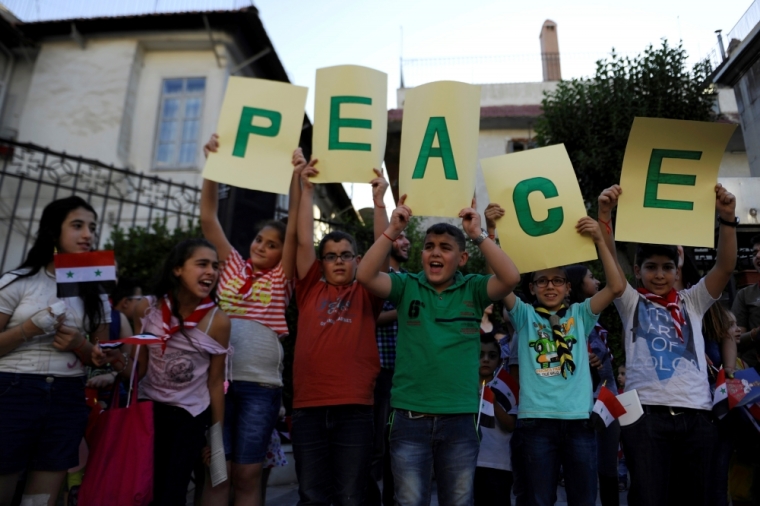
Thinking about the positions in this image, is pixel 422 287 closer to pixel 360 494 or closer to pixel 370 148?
pixel 370 148

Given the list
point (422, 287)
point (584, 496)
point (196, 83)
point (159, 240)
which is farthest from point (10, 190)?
point (584, 496)

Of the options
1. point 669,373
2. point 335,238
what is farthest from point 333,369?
point 669,373

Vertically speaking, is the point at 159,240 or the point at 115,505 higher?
the point at 159,240

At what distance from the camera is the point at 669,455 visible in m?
2.66

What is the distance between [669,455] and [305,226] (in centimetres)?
216

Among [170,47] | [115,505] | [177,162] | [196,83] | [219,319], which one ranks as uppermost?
[170,47]

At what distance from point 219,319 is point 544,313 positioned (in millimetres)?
1728

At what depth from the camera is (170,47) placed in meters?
11.3

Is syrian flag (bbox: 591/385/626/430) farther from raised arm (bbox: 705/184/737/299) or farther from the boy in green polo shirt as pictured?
raised arm (bbox: 705/184/737/299)

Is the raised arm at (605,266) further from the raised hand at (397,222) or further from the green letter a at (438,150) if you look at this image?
the raised hand at (397,222)

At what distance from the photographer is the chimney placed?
18.0 m

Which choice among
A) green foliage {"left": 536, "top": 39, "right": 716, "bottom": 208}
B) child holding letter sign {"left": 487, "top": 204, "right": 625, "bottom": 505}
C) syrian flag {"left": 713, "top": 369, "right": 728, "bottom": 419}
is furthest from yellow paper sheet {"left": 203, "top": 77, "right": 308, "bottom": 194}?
green foliage {"left": 536, "top": 39, "right": 716, "bottom": 208}

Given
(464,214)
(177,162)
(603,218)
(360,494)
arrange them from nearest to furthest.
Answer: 1. (360,494)
2. (464,214)
3. (603,218)
4. (177,162)

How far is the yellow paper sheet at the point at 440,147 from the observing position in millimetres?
2844
